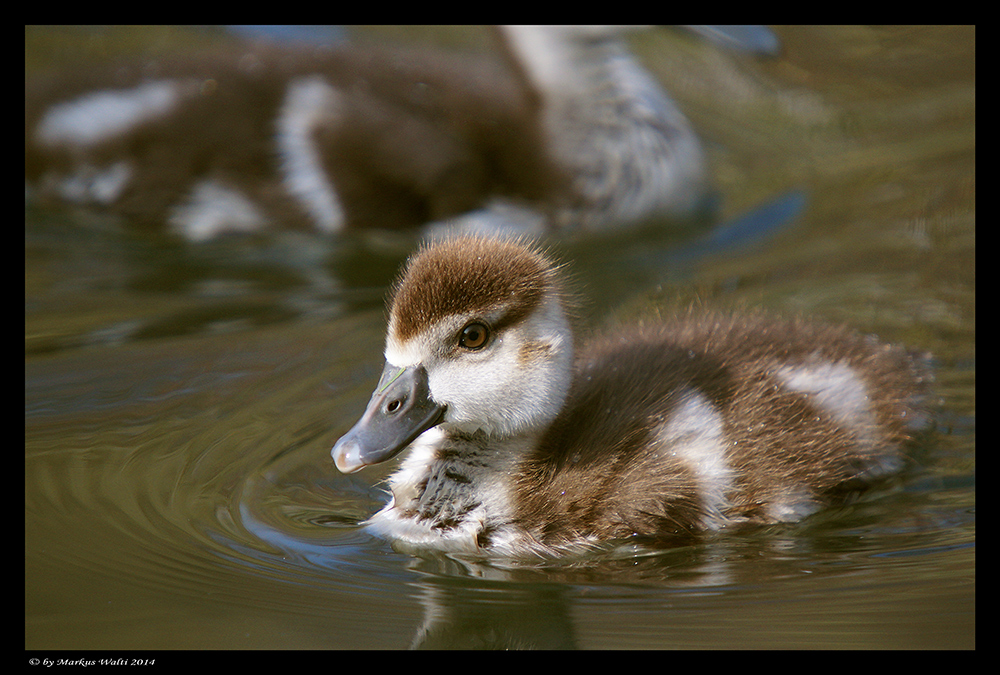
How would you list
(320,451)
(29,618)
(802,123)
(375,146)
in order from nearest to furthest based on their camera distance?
(29,618) → (320,451) → (375,146) → (802,123)

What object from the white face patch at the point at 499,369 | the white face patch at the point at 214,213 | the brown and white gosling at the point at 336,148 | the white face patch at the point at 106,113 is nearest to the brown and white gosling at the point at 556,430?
the white face patch at the point at 499,369

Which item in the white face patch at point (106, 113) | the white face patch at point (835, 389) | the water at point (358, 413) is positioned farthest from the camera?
the white face patch at point (106, 113)

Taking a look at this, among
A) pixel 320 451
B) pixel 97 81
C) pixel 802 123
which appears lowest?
pixel 320 451

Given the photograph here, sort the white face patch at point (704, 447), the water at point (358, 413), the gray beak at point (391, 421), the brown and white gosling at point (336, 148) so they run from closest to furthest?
the water at point (358, 413)
the gray beak at point (391, 421)
the white face patch at point (704, 447)
the brown and white gosling at point (336, 148)

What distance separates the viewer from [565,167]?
4.42 metres

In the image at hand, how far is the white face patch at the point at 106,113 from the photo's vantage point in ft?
14.4

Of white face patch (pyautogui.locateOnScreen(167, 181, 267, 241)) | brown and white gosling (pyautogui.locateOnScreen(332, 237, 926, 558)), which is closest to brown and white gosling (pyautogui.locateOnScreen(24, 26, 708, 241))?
white face patch (pyautogui.locateOnScreen(167, 181, 267, 241))

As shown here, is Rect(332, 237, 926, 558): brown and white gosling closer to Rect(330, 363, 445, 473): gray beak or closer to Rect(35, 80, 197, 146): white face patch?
Rect(330, 363, 445, 473): gray beak

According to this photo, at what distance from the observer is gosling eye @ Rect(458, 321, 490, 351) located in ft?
8.20

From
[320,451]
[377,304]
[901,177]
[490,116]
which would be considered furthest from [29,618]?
[901,177]

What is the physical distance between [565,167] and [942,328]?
1570 millimetres

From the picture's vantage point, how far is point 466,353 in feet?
8.23

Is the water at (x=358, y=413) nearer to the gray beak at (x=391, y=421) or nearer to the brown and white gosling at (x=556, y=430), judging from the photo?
the brown and white gosling at (x=556, y=430)

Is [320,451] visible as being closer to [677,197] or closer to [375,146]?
[375,146]
